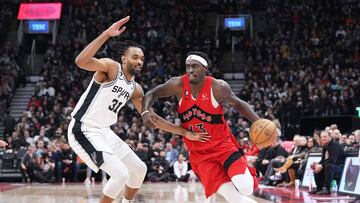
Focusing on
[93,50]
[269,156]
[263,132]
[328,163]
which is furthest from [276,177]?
[93,50]

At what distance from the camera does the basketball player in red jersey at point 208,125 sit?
617cm

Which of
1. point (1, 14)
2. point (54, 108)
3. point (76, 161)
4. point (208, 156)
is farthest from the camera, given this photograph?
point (1, 14)

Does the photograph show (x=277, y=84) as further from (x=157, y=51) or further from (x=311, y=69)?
(x=157, y=51)

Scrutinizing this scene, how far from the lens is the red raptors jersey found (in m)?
6.19

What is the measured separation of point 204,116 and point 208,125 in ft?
0.31

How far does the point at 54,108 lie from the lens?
846 inches

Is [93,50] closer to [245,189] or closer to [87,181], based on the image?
[245,189]

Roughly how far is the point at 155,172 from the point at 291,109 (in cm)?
486

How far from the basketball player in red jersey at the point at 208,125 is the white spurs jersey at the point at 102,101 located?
623 millimetres

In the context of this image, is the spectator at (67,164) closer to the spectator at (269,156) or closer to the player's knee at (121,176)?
the spectator at (269,156)

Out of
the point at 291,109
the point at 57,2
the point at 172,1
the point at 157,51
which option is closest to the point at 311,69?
the point at 291,109

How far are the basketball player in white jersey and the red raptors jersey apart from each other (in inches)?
16.0

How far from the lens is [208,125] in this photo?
245 inches

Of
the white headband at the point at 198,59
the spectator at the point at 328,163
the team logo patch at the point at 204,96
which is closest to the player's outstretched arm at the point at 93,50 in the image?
the white headband at the point at 198,59
